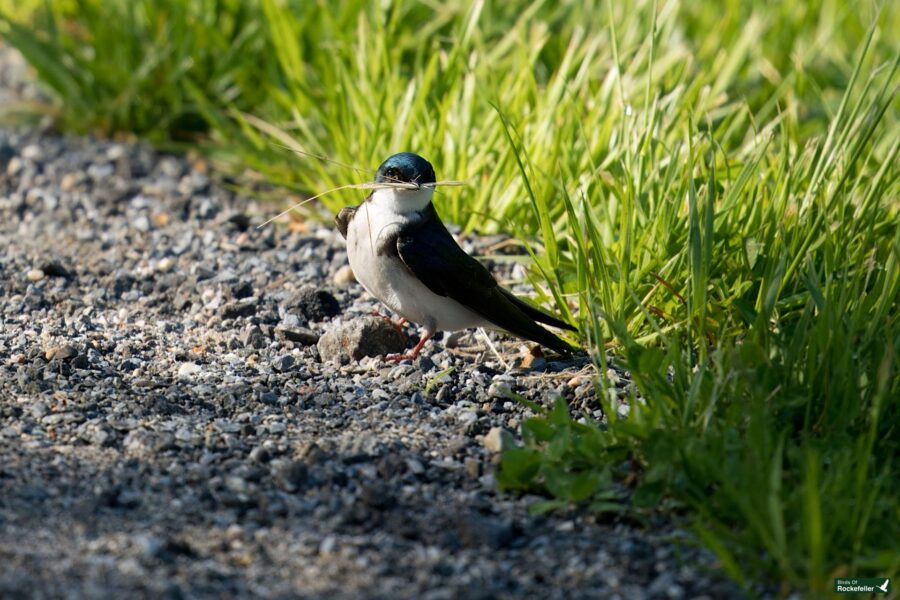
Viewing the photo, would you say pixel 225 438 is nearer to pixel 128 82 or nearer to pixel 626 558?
pixel 626 558

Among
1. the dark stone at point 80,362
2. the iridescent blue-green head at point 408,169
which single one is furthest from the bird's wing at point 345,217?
the dark stone at point 80,362

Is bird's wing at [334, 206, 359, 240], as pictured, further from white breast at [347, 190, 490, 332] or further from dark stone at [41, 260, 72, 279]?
dark stone at [41, 260, 72, 279]

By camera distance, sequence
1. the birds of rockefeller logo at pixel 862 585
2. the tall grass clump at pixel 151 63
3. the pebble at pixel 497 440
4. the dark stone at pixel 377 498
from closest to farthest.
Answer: the birds of rockefeller logo at pixel 862 585 < the dark stone at pixel 377 498 < the pebble at pixel 497 440 < the tall grass clump at pixel 151 63

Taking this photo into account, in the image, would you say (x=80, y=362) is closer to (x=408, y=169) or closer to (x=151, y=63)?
(x=408, y=169)

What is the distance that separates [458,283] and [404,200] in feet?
1.14

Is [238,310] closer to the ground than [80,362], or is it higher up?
higher up

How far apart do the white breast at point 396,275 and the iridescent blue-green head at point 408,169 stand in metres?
0.05

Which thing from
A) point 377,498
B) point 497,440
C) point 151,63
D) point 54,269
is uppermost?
point 151,63

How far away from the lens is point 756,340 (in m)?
3.22

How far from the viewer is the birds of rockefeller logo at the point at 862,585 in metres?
2.59

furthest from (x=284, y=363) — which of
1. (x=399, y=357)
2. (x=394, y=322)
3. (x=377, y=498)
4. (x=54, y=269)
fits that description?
(x=54, y=269)

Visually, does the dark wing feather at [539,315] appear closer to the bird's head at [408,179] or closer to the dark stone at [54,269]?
the bird's head at [408,179]

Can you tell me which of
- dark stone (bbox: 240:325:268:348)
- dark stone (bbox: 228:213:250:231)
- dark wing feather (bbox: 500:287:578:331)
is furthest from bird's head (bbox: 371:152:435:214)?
dark stone (bbox: 228:213:250:231)

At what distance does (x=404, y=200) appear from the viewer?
12.8 ft
